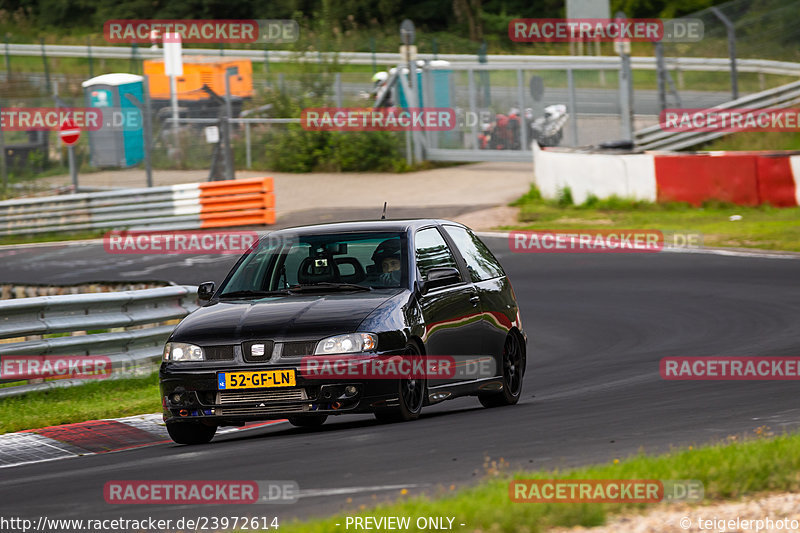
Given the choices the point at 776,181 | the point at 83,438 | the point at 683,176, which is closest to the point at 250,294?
the point at 83,438

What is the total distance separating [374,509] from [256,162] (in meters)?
30.7

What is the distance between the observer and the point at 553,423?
8969 mm

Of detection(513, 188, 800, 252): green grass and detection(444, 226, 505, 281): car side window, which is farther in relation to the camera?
detection(513, 188, 800, 252): green grass

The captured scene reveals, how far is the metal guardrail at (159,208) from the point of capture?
28047 millimetres

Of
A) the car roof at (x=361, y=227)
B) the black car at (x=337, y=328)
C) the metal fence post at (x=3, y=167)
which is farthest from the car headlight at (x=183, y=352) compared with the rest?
the metal fence post at (x=3, y=167)

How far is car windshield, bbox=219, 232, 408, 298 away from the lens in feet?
32.0

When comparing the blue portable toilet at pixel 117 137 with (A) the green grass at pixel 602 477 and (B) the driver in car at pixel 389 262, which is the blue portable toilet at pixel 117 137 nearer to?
(B) the driver in car at pixel 389 262

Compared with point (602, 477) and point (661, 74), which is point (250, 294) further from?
point (661, 74)

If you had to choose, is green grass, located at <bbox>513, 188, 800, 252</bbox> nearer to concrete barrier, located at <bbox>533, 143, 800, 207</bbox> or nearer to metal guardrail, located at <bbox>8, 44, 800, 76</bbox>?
concrete barrier, located at <bbox>533, 143, 800, 207</bbox>

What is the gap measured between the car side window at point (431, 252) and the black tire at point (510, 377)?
91cm

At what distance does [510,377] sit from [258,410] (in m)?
2.65

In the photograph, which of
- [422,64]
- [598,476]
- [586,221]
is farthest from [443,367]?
[422,64]

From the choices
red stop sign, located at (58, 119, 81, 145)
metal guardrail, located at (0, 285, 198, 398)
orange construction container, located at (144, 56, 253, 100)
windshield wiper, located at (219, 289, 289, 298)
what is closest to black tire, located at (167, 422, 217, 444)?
windshield wiper, located at (219, 289, 289, 298)

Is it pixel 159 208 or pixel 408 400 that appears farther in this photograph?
pixel 159 208
